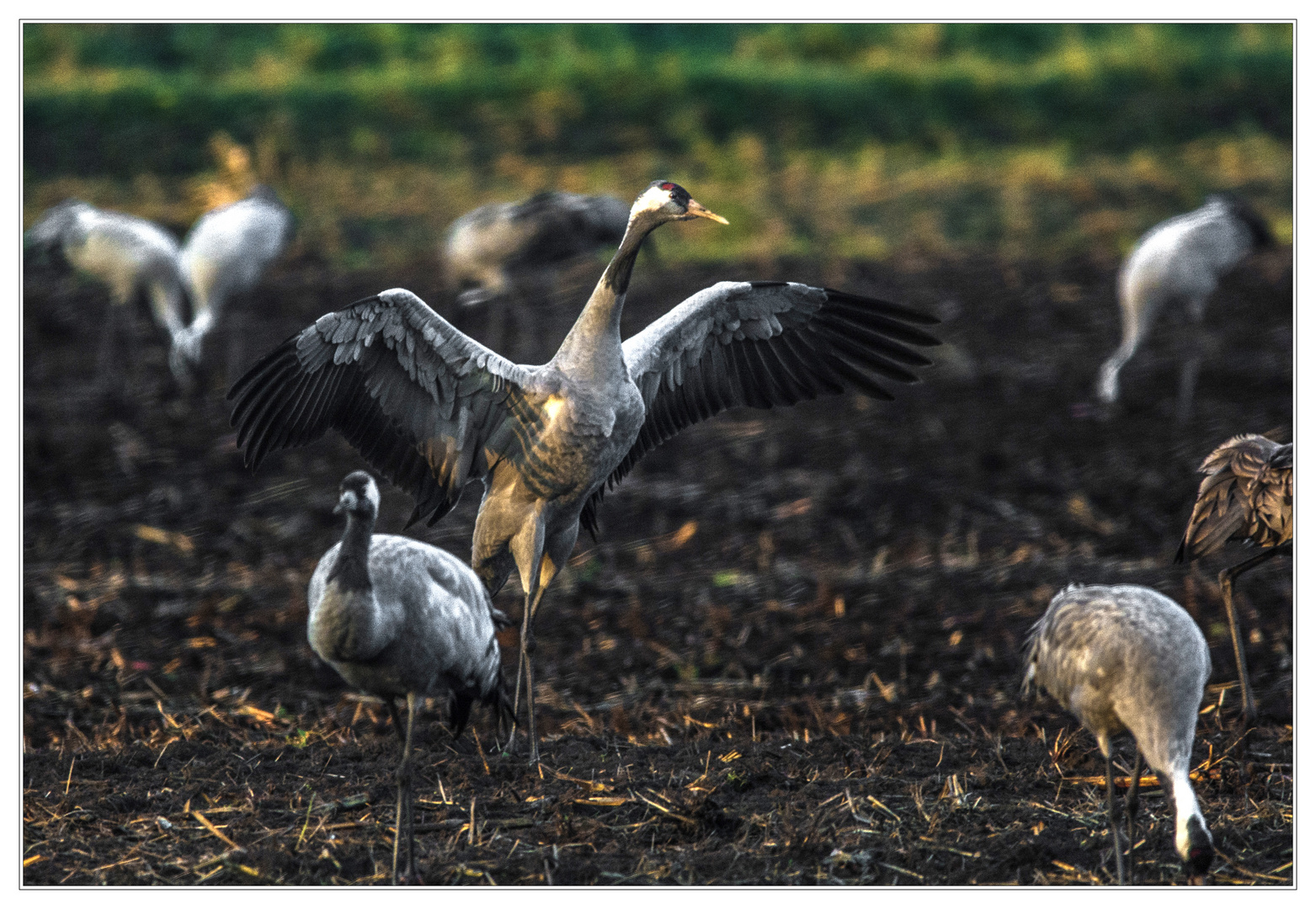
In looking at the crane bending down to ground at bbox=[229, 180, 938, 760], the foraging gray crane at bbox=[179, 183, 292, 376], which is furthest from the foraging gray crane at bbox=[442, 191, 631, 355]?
the crane bending down to ground at bbox=[229, 180, 938, 760]

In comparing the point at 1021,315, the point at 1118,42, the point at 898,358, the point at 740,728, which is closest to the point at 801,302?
the point at 898,358

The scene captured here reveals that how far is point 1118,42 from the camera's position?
16.1 m

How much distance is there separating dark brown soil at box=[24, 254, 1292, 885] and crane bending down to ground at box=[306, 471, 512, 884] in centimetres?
30

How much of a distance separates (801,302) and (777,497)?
261 centimetres

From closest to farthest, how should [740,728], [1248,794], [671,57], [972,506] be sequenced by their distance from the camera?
[1248,794]
[740,728]
[972,506]
[671,57]

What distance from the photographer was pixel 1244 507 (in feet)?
15.6

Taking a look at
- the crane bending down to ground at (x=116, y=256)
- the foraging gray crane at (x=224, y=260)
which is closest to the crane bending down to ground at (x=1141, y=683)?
the foraging gray crane at (x=224, y=260)

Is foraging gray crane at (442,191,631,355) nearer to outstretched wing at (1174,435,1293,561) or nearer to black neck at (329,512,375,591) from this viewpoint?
outstretched wing at (1174,435,1293,561)

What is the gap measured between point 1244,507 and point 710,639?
2.13 m

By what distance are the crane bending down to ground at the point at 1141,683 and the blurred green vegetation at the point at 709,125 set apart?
26.7 feet

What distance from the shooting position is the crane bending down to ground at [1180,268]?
9.16 metres

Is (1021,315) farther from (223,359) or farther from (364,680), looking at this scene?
(364,680)

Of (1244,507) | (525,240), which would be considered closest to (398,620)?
(1244,507)

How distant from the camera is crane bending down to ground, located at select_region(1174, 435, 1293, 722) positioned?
4637mm
